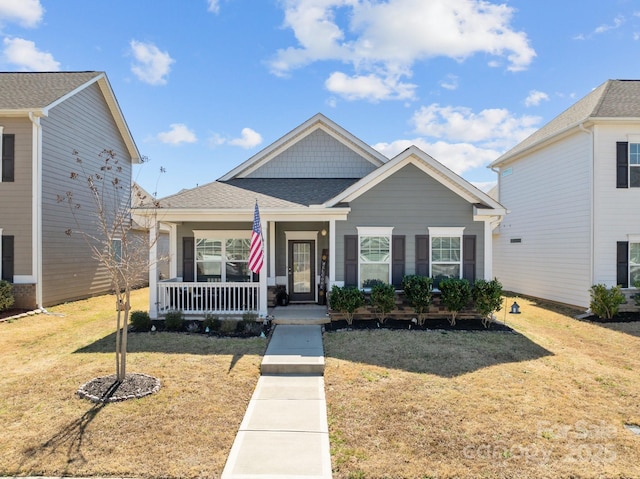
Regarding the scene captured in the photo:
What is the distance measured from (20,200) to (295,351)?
10.7 meters

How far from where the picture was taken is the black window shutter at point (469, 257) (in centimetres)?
1048

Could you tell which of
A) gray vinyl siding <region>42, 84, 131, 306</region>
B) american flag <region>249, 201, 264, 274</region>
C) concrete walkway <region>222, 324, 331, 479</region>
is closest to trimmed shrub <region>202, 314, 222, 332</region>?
american flag <region>249, 201, 264, 274</region>

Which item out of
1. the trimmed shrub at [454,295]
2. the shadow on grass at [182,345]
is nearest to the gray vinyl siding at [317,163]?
the trimmed shrub at [454,295]

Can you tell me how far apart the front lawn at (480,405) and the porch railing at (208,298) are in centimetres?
267

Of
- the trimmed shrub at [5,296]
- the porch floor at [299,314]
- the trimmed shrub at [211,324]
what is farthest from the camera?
the trimmed shrub at [5,296]

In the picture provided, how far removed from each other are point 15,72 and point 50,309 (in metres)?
10.1

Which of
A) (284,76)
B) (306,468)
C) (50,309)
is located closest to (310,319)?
(306,468)

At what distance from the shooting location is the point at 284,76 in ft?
53.5

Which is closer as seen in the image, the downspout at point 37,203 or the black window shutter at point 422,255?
the black window shutter at point 422,255

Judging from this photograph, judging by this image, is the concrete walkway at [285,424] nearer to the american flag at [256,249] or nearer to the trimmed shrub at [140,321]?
the american flag at [256,249]

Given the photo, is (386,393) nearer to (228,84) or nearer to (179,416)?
(179,416)

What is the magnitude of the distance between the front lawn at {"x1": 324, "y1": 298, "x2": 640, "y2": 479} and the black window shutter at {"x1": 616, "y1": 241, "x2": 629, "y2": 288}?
3953 millimetres

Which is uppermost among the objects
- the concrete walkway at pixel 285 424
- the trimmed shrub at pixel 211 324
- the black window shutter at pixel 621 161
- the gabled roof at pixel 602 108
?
the gabled roof at pixel 602 108

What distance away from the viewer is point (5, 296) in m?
10.9
